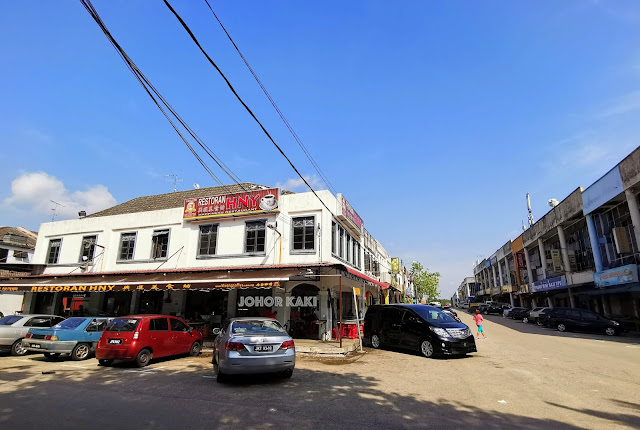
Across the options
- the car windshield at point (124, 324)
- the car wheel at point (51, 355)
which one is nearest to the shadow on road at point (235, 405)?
the car windshield at point (124, 324)

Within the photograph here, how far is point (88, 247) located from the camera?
23.7 meters

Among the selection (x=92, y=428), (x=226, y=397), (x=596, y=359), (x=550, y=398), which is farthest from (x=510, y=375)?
(x=92, y=428)

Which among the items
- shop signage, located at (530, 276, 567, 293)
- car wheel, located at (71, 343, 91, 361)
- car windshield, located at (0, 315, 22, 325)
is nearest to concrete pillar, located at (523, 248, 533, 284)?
shop signage, located at (530, 276, 567, 293)

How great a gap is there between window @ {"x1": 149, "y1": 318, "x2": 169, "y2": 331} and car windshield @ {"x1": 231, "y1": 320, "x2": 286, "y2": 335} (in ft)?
13.4

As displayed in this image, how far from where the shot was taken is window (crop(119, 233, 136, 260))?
73.0 feet

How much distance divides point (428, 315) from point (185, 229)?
14.5m

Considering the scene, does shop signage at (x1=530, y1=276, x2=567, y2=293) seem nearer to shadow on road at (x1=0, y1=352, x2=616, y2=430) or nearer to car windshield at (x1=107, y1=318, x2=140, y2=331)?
shadow on road at (x1=0, y1=352, x2=616, y2=430)

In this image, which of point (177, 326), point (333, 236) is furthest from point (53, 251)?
point (333, 236)

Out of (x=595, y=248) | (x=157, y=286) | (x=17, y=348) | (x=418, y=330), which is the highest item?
(x=595, y=248)

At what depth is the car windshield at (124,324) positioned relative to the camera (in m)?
11.0

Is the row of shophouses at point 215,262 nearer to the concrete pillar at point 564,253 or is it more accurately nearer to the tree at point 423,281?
the concrete pillar at point 564,253

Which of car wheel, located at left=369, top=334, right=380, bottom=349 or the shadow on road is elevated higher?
car wheel, located at left=369, top=334, right=380, bottom=349

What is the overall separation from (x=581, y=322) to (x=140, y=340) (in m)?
24.7

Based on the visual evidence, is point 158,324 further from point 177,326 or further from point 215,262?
point 215,262
